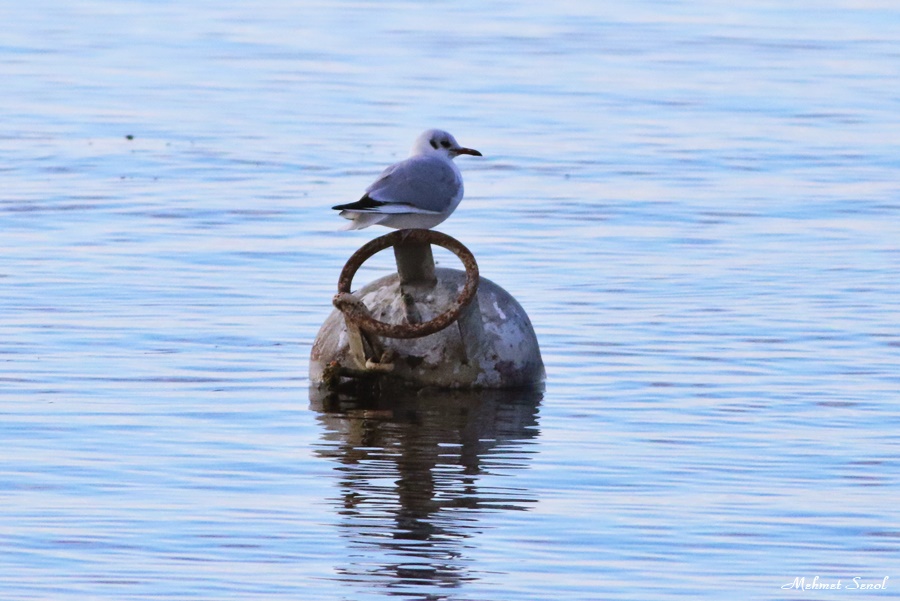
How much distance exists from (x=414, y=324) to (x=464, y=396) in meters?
0.58

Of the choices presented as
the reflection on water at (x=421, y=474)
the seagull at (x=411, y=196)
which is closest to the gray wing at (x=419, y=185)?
the seagull at (x=411, y=196)

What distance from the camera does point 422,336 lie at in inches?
421

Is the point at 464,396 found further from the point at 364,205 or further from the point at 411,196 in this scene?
the point at 364,205

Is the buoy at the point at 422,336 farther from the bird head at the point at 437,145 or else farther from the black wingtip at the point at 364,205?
the bird head at the point at 437,145

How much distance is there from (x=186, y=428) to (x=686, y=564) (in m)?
3.33

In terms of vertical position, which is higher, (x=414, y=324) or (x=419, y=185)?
(x=419, y=185)

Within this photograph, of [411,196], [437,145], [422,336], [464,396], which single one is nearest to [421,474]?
[422,336]

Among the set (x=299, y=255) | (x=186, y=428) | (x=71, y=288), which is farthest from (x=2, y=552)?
(x=299, y=255)

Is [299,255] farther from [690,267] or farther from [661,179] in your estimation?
[661,179]

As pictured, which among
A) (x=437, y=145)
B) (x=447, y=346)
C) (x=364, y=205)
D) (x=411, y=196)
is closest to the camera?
(x=364, y=205)

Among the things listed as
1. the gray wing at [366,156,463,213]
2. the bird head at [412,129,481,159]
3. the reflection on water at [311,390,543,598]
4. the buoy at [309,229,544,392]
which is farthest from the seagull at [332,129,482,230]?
the reflection on water at [311,390,543,598]

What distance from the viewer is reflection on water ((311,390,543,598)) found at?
7.79 m

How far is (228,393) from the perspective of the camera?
11.1 meters

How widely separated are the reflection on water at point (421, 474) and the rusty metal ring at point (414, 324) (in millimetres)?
453
